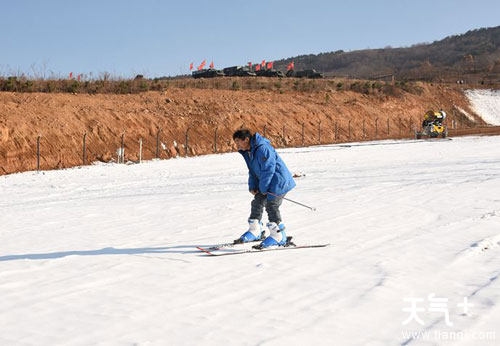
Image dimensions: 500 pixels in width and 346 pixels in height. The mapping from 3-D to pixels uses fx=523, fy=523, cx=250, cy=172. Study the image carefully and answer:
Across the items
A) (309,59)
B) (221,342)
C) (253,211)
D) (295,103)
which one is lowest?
(221,342)

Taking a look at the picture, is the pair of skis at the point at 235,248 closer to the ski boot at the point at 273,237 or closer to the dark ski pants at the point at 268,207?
the ski boot at the point at 273,237

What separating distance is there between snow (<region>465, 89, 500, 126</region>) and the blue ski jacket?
68.5 meters

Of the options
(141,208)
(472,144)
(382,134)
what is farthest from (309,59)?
(141,208)

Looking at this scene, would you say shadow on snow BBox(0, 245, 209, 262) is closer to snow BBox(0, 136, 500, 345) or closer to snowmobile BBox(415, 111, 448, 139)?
snow BBox(0, 136, 500, 345)

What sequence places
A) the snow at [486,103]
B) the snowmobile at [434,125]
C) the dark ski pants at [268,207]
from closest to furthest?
the dark ski pants at [268,207]
the snowmobile at [434,125]
the snow at [486,103]

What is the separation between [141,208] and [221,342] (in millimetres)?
9160

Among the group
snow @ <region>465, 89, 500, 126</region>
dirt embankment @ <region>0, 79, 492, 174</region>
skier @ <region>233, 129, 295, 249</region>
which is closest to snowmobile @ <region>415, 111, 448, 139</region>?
dirt embankment @ <region>0, 79, 492, 174</region>

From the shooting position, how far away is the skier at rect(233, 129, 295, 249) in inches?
309

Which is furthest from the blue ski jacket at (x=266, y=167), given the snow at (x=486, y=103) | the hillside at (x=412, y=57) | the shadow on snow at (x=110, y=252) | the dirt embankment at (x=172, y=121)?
the hillside at (x=412, y=57)

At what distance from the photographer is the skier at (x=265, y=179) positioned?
784 centimetres

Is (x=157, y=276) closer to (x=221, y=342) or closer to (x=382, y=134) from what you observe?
(x=221, y=342)

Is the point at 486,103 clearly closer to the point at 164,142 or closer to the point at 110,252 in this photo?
the point at 164,142

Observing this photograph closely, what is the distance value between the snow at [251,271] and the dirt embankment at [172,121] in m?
15.1

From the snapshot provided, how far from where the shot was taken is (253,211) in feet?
28.0
